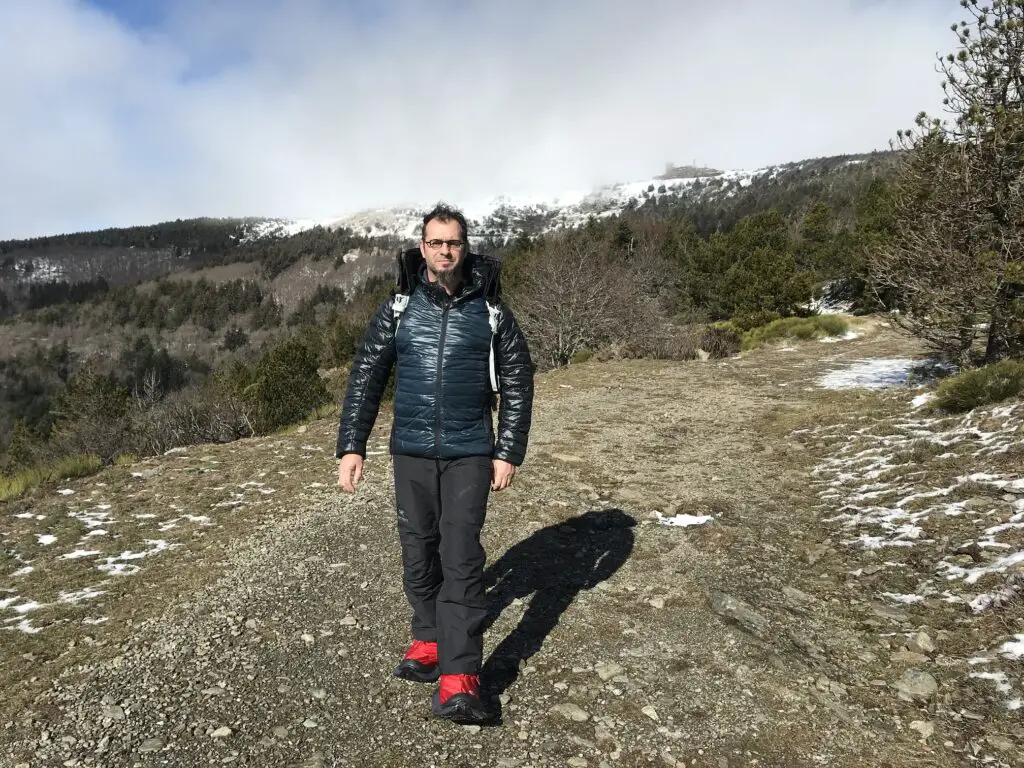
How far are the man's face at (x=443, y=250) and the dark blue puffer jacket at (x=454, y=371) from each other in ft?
0.36

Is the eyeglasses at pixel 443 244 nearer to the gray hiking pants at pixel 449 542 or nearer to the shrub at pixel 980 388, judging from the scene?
the gray hiking pants at pixel 449 542

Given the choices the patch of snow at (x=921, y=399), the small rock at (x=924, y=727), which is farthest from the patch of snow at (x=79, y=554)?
the patch of snow at (x=921, y=399)

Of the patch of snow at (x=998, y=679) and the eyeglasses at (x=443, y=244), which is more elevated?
the eyeglasses at (x=443, y=244)

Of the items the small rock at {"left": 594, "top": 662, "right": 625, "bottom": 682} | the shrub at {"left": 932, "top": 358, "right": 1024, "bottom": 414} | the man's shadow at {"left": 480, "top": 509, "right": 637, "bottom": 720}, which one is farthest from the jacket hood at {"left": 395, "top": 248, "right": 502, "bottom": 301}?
the shrub at {"left": 932, "top": 358, "right": 1024, "bottom": 414}

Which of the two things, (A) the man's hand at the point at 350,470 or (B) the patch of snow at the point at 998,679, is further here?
(A) the man's hand at the point at 350,470

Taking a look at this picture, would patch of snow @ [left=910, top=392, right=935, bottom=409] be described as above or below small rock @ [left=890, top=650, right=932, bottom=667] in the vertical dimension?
above

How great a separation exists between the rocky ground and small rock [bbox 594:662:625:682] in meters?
0.01

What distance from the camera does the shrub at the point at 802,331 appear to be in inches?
870

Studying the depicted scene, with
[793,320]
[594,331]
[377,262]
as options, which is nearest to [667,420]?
[594,331]

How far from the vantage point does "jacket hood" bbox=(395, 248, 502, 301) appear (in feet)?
10.5

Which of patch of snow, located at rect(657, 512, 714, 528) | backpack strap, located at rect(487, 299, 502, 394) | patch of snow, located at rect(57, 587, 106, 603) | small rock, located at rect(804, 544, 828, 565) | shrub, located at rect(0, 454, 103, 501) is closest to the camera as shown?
backpack strap, located at rect(487, 299, 502, 394)

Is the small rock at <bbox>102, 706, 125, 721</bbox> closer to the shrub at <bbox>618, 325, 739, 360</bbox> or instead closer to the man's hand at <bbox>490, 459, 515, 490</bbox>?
the man's hand at <bbox>490, 459, 515, 490</bbox>

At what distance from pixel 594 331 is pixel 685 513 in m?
17.9

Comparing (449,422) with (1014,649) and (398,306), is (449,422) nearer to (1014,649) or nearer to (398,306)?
(398,306)
